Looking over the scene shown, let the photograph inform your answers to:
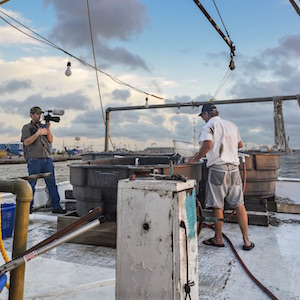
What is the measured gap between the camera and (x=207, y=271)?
9.58 ft

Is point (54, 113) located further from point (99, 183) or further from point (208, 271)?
point (208, 271)

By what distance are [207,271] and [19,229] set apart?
6.56 ft

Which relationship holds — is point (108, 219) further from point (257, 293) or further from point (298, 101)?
point (298, 101)

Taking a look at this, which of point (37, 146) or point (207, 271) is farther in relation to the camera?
point (37, 146)

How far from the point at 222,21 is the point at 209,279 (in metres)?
6.73

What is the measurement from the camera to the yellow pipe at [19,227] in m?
1.59

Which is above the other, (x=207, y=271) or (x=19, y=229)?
(x=19, y=229)

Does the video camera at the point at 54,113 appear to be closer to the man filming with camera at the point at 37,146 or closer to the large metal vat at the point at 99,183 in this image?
the man filming with camera at the point at 37,146

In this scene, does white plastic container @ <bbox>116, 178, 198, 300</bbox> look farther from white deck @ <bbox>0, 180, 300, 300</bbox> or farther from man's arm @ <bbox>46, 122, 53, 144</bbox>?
man's arm @ <bbox>46, 122, 53, 144</bbox>

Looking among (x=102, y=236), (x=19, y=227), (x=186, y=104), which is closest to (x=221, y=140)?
(x=102, y=236)

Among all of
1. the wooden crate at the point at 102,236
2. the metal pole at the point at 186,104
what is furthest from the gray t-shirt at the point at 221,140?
the metal pole at the point at 186,104

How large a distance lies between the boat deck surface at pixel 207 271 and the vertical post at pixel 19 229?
0.69 metres

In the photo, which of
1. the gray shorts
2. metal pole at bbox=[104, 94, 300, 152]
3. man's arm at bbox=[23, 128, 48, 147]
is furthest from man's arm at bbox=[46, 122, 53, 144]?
metal pole at bbox=[104, 94, 300, 152]

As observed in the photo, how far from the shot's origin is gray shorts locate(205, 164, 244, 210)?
12.1 feet
